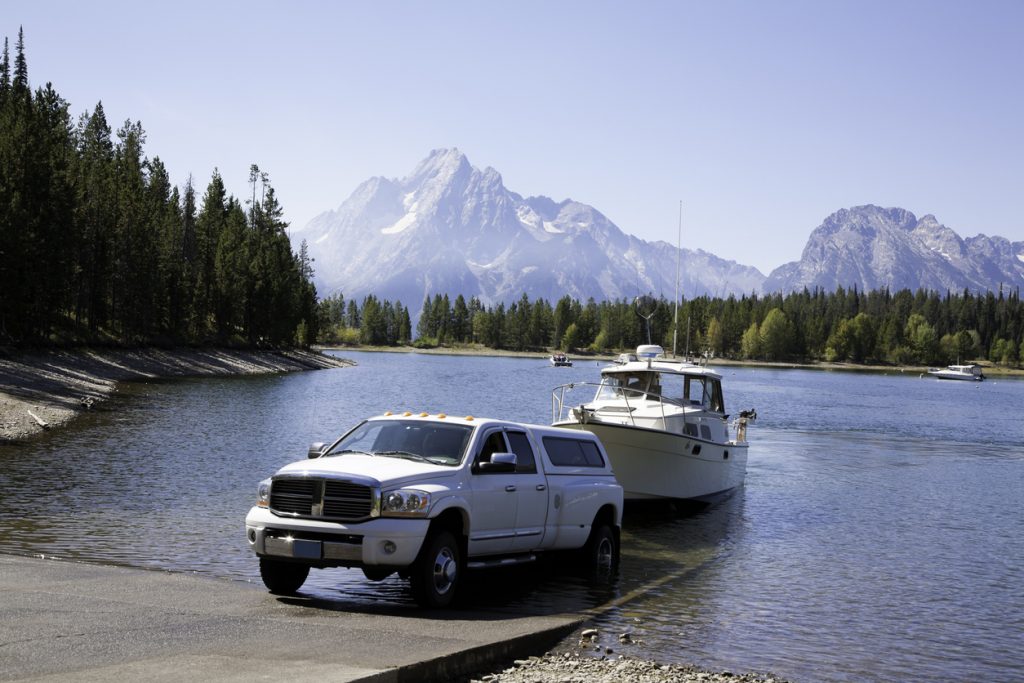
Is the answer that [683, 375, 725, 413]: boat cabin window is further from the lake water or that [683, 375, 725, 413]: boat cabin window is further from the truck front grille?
the truck front grille

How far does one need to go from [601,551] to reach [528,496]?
2.94 metres

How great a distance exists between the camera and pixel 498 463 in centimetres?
1407

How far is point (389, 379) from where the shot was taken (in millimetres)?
109438

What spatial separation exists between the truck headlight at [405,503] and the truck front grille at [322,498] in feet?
0.58

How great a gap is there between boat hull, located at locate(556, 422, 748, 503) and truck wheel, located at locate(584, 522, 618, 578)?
865 cm

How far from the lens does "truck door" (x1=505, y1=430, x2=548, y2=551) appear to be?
48.7ft

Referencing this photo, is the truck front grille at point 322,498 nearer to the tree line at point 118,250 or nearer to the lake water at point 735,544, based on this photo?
the lake water at point 735,544

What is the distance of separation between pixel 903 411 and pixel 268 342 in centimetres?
7752

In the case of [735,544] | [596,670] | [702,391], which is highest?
[702,391]

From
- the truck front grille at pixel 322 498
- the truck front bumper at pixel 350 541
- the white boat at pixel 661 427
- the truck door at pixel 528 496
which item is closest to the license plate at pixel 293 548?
the truck front bumper at pixel 350 541

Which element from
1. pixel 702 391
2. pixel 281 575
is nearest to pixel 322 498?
pixel 281 575

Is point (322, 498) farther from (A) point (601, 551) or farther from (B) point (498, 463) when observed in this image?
(A) point (601, 551)

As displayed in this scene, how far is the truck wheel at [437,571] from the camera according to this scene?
42.6 ft

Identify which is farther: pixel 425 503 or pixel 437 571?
pixel 437 571
